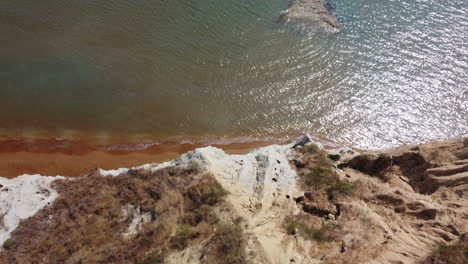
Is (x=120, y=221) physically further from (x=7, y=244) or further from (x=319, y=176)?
(x=319, y=176)

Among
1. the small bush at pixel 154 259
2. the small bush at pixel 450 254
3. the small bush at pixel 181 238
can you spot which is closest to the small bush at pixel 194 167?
the small bush at pixel 181 238

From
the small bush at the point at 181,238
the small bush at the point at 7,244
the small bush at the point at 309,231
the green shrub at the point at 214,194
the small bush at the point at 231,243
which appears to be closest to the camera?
the small bush at the point at 231,243

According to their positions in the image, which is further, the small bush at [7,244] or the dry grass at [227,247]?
the small bush at [7,244]

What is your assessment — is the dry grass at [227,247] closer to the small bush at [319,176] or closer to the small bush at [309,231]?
the small bush at [309,231]

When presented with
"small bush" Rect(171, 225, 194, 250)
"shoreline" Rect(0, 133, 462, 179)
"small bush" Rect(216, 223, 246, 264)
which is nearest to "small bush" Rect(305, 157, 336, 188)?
"small bush" Rect(216, 223, 246, 264)

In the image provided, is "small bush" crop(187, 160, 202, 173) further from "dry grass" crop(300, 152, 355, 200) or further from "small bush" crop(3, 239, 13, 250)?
"small bush" crop(3, 239, 13, 250)
